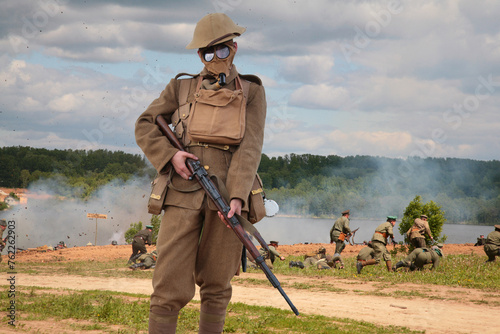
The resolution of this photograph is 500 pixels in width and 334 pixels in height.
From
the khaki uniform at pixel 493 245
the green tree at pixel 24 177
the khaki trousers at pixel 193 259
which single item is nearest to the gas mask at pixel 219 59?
the khaki trousers at pixel 193 259

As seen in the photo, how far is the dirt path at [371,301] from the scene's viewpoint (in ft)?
28.9

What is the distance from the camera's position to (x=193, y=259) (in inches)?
168

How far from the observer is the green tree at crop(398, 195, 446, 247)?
73.8 ft

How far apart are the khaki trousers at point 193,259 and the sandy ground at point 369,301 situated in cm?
314

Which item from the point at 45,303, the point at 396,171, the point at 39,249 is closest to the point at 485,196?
the point at 396,171

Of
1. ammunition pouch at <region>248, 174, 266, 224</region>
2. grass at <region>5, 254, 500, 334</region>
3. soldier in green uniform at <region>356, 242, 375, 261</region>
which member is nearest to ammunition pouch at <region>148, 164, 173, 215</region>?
ammunition pouch at <region>248, 174, 266, 224</region>

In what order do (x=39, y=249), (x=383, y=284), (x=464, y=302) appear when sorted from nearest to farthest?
(x=464, y=302)
(x=383, y=284)
(x=39, y=249)

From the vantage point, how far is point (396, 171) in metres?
58.7

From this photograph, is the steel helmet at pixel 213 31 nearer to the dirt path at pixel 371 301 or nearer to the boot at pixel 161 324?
the boot at pixel 161 324

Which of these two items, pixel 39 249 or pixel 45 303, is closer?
pixel 45 303

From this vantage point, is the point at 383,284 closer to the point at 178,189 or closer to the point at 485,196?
the point at 178,189

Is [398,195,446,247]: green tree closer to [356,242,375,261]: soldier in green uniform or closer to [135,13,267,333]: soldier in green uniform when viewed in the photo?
[356,242,375,261]: soldier in green uniform

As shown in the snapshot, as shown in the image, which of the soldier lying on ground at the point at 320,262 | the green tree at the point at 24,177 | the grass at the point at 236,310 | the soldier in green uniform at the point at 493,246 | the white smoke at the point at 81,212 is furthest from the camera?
the white smoke at the point at 81,212

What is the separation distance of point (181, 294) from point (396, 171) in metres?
56.6
